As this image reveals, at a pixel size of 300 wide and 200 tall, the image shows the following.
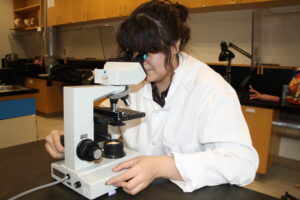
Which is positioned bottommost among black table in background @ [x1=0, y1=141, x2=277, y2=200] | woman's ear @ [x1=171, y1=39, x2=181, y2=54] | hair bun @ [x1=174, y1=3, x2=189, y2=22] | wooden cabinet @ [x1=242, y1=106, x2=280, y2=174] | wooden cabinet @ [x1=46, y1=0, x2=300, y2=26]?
wooden cabinet @ [x1=242, y1=106, x2=280, y2=174]

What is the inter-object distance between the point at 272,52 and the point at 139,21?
83.5 inches

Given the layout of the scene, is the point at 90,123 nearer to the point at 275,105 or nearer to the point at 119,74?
the point at 119,74

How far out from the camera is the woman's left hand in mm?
598

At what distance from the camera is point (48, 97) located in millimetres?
4172

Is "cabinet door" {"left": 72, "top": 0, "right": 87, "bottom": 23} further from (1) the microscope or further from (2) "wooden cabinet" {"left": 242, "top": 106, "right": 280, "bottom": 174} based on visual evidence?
(1) the microscope

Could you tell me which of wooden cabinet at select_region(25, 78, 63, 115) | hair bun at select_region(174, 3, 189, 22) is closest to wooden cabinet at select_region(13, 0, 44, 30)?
wooden cabinet at select_region(25, 78, 63, 115)

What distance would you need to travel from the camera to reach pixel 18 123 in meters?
2.22

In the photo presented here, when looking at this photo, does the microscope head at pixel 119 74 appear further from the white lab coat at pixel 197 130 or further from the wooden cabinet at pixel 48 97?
the wooden cabinet at pixel 48 97

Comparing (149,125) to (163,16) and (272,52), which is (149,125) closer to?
(163,16)

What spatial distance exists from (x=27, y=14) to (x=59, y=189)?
18.7 feet

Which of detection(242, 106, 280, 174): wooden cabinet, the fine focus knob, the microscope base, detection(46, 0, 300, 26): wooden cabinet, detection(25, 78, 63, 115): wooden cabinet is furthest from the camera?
detection(25, 78, 63, 115): wooden cabinet

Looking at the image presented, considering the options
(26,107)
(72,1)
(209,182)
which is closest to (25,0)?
(72,1)

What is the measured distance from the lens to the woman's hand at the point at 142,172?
60cm

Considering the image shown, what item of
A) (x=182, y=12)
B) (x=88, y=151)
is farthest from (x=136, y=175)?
(x=182, y=12)
